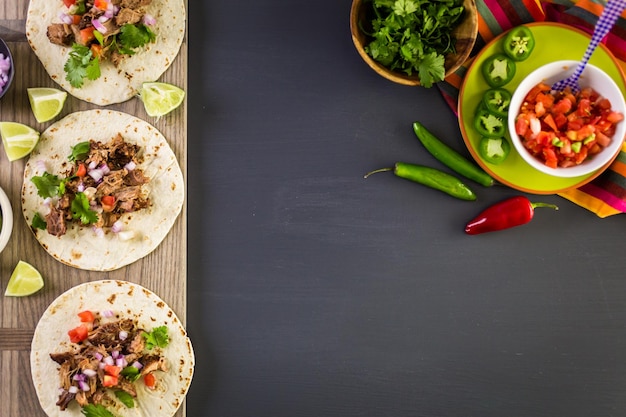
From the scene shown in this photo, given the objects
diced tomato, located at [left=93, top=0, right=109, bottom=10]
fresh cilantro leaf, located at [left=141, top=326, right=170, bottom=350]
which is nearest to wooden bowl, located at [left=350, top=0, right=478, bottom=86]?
diced tomato, located at [left=93, top=0, right=109, bottom=10]

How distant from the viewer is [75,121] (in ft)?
11.2

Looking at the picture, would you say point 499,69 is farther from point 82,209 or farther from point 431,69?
point 82,209

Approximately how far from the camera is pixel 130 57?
342cm

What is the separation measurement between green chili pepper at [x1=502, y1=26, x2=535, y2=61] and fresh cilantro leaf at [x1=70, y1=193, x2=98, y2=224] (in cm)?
213

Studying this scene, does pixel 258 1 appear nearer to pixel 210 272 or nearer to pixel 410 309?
pixel 210 272

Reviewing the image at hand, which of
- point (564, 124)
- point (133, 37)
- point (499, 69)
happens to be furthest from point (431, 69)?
point (133, 37)

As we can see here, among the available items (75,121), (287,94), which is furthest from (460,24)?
(75,121)

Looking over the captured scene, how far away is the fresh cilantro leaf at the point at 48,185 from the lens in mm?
3293

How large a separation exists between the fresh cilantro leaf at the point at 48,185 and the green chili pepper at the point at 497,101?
2.07m

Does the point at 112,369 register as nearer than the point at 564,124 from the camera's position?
No

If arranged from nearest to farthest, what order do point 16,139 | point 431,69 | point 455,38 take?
point 431,69
point 455,38
point 16,139

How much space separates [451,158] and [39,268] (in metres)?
2.14

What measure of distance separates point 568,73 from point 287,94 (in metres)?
1.35

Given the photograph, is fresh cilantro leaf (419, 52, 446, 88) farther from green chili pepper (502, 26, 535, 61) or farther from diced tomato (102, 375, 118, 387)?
diced tomato (102, 375, 118, 387)
